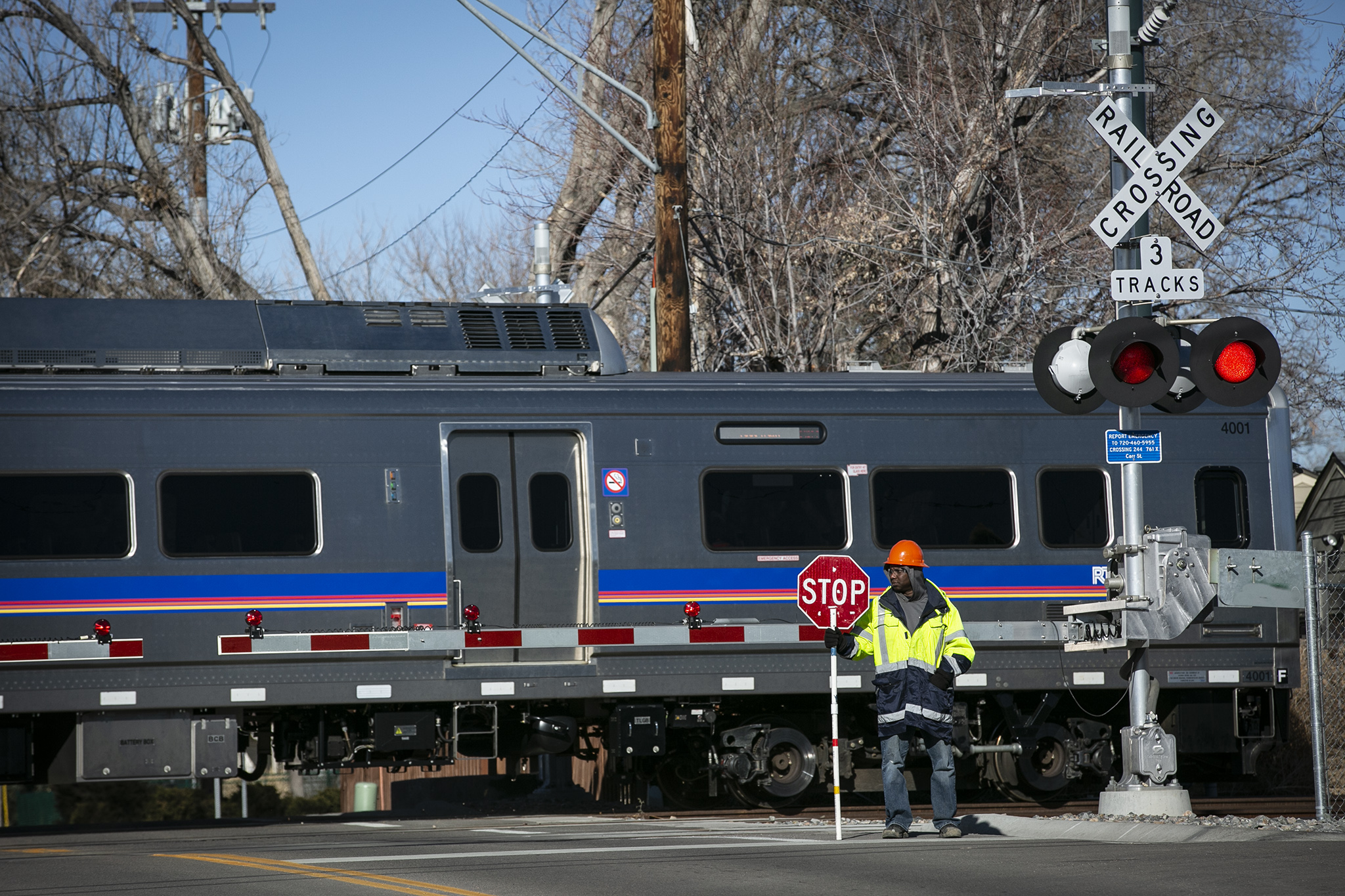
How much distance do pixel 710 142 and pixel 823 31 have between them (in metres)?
3.27

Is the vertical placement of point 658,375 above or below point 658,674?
above

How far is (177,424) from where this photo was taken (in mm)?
12898

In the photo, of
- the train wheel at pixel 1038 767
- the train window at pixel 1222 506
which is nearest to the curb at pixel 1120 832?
the train wheel at pixel 1038 767

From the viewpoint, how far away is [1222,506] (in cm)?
1466

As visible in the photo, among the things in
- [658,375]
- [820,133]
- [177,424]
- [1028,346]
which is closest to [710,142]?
[820,133]

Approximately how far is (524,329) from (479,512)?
5.53ft

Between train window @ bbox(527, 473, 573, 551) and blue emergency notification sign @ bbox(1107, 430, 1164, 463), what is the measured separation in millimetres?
4520

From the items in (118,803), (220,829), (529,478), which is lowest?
(118,803)

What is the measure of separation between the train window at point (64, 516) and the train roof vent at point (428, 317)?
268cm

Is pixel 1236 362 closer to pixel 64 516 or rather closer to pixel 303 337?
pixel 303 337

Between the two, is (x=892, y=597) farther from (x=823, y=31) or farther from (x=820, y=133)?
(x=823, y=31)

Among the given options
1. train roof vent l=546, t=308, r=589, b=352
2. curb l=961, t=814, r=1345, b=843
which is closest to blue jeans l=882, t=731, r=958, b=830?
curb l=961, t=814, r=1345, b=843

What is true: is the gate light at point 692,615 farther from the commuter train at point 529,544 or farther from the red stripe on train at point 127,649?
the red stripe on train at point 127,649

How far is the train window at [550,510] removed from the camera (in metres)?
13.5
